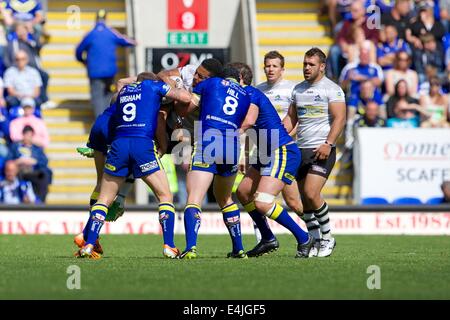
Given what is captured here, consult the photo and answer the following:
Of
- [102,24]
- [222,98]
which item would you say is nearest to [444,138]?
[102,24]

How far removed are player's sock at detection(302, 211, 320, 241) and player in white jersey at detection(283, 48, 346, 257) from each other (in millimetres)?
151

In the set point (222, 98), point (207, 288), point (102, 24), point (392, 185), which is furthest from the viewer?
point (102, 24)

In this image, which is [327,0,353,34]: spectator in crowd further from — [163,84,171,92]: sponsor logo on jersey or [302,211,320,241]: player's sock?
[163,84,171,92]: sponsor logo on jersey

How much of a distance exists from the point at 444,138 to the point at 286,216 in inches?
328

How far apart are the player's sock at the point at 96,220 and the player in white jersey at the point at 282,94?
2486mm

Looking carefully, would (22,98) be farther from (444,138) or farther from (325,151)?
(325,151)

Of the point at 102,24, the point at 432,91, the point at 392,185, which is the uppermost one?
the point at 102,24

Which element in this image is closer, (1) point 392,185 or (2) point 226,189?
(2) point 226,189

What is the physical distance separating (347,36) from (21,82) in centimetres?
610

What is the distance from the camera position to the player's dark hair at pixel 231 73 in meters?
12.4

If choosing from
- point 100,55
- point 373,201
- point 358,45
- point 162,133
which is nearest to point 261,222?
point 162,133

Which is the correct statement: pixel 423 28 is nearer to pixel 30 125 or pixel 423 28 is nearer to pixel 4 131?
pixel 30 125

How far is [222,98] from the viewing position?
472 inches

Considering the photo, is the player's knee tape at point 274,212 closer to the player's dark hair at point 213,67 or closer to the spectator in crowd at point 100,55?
the player's dark hair at point 213,67
